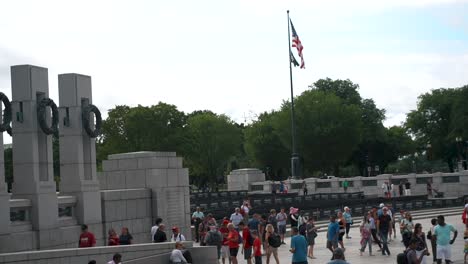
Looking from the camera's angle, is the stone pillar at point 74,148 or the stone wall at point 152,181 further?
the stone wall at point 152,181

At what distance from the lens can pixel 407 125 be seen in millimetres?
103188

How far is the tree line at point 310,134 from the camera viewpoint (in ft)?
288

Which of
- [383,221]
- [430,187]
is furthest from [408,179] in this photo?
[383,221]

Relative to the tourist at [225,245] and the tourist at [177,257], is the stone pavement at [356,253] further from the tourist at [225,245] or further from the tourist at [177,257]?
the tourist at [177,257]

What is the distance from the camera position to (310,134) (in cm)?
8725

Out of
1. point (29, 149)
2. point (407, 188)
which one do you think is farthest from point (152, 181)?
point (407, 188)

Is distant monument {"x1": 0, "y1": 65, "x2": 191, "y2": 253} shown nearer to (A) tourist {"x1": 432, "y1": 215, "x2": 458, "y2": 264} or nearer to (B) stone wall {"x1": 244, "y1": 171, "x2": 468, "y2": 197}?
(A) tourist {"x1": 432, "y1": 215, "x2": 458, "y2": 264}

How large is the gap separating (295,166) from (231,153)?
38211 mm

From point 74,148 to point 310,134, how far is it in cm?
6314

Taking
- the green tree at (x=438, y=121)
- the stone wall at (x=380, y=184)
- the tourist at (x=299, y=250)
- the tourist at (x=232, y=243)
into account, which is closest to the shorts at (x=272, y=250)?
the tourist at (x=232, y=243)

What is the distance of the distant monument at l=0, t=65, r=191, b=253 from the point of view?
22891mm

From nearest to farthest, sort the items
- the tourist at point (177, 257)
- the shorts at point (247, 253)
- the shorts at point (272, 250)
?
1. the tourist at point (177, 257)
2. the shorts at point (272, 250)
3. the shorts at point (247, 253)

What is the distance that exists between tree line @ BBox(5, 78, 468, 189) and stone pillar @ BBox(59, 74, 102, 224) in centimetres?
6198

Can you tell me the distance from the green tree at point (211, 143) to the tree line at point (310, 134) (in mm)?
120
